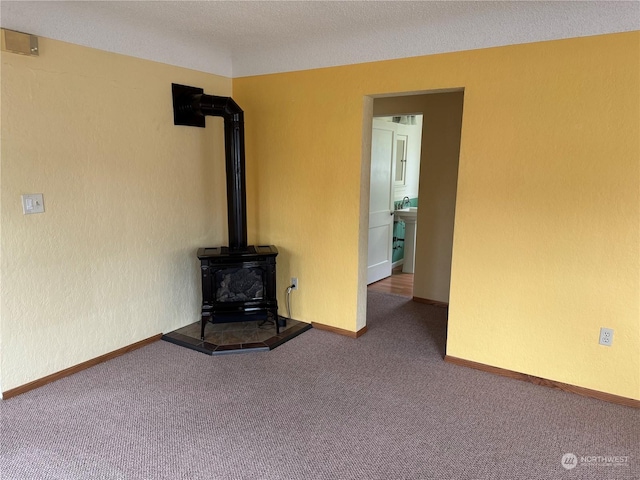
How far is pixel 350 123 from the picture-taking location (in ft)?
10.7

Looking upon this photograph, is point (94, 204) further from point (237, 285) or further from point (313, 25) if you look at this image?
point (313, 25)

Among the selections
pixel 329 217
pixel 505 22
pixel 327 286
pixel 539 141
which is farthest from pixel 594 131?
pixel 327 286

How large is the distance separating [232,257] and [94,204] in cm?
101

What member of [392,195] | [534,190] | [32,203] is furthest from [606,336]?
[32,203]

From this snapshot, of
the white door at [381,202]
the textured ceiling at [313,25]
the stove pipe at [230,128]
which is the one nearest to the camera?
the textured ceiling at [313,25]

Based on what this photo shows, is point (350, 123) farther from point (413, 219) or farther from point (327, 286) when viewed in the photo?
point (413, 219)

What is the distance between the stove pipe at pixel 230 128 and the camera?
3264 millimetres

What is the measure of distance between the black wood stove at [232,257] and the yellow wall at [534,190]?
61cm

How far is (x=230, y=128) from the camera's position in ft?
10.8

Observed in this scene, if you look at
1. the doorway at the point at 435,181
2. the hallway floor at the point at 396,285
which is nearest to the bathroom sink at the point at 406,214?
the hallway floor at the point at 396,285

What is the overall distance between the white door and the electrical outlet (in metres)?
2.65

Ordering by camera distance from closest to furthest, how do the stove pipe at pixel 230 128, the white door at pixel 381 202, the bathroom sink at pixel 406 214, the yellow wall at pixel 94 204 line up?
the yellow wall at pixel 94 204 < the stove pipe at pixel 230 128 < the white door at pixel 381 202 < the bathroom sink at pixel 406 214

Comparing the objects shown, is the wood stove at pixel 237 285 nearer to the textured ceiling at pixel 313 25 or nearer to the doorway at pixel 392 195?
the textured ceiling at pixel 313 25

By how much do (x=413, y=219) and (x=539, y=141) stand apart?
10.1 ft
